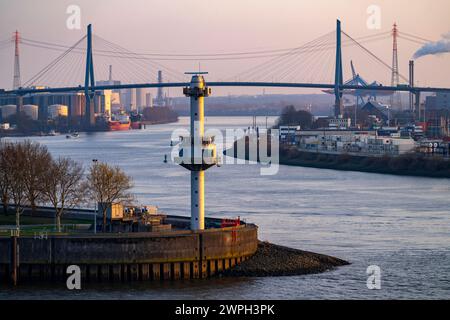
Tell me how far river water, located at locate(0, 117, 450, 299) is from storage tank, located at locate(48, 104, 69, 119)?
121 ft

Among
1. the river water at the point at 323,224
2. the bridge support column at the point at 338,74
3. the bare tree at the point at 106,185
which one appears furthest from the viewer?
the bridge support column at the point at 338,74

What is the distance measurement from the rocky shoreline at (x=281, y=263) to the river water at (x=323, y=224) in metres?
0.18

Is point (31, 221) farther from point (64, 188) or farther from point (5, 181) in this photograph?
point (5, 181)

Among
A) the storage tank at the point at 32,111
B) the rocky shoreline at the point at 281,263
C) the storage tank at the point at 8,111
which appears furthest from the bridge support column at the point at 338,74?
the rocky shoreline at the point at 281,263

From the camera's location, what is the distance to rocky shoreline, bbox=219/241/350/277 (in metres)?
12.6

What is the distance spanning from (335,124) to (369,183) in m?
21.0

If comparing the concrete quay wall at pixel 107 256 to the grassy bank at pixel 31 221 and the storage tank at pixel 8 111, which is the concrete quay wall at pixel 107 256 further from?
the storage tank at pixel 8 111

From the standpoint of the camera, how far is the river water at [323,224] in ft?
38.3

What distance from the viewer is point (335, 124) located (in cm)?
4522

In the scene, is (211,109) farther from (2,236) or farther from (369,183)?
(2,236)

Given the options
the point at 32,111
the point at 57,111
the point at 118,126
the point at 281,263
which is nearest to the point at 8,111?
the point at 32,111

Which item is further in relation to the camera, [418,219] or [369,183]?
[369,183]

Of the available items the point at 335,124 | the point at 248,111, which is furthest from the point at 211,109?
the point at 335,124
